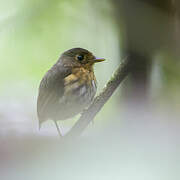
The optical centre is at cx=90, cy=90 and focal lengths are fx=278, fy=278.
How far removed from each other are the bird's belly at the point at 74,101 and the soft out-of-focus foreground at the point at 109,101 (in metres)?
0.02

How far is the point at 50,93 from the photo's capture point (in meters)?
0.59

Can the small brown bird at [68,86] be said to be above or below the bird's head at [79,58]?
below

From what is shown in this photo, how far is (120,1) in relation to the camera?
673mm

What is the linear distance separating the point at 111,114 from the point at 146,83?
0.35ft

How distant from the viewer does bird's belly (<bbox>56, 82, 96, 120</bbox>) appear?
23.3 inches

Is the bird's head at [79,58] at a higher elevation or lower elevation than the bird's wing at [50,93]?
higher

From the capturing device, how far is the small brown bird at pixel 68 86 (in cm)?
59

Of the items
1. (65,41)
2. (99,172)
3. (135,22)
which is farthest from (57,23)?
(99,172)

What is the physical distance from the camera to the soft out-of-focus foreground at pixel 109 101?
24.4 inches

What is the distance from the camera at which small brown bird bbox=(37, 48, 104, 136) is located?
59cm

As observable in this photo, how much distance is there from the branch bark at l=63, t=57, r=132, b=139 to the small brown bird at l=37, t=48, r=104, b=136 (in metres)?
0.02

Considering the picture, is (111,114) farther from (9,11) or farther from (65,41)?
(9,11)

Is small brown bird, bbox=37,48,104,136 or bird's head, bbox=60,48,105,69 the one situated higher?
bird's head, bbox=60,48,105,69

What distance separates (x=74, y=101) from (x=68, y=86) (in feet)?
0.12
